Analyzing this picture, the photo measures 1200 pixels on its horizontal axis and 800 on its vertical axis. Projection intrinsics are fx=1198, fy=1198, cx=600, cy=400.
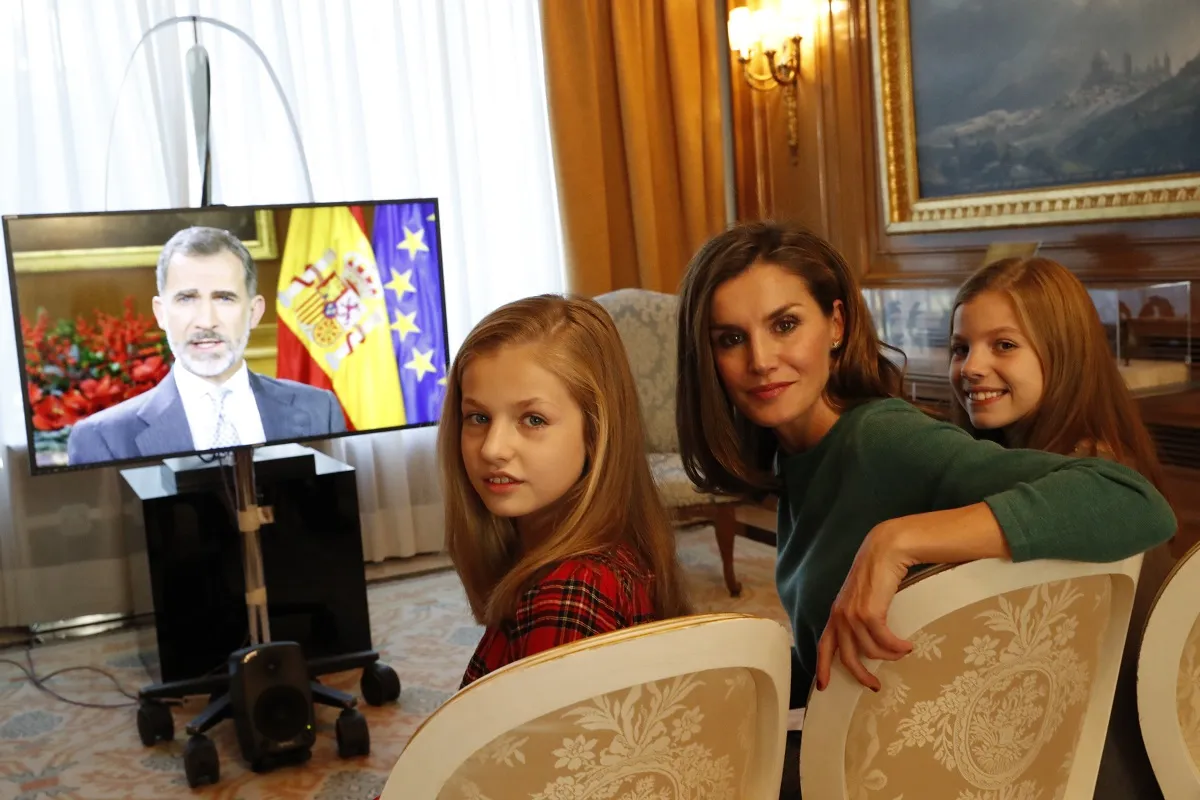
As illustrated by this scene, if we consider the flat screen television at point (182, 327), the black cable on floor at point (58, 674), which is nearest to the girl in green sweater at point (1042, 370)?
the flat screen television at point (182, 327)

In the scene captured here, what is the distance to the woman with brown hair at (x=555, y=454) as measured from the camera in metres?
1.25

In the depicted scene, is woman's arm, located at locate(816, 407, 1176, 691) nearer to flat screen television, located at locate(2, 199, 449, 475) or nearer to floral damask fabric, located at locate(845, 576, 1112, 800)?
floral damask fabric, located at locate(845, 576, 1112, 800)

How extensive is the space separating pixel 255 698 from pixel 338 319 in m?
0.92

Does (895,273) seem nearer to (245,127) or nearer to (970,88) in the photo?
(970,88)

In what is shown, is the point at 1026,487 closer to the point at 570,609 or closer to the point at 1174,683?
the point at 1174,683

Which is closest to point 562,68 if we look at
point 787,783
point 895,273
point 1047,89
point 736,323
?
point 895,273

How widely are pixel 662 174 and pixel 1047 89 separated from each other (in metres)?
1.65

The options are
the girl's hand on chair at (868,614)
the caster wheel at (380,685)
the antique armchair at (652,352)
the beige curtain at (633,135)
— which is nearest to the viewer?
the girl's hand on chair at (868,614)

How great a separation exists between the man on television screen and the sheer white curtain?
4.49 ft

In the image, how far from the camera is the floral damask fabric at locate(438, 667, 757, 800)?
84 centimetres

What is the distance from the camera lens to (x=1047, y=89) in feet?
12.5

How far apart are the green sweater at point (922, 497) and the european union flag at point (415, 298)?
1622 mm

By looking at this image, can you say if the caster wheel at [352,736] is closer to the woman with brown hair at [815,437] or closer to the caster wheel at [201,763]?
the caster wheel at [201,763]

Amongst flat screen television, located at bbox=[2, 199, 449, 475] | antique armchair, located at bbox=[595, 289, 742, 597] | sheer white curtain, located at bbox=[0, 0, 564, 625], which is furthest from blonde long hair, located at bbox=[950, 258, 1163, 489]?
sheer white curtain, located at bbox=[0, 0, 564, 625]
